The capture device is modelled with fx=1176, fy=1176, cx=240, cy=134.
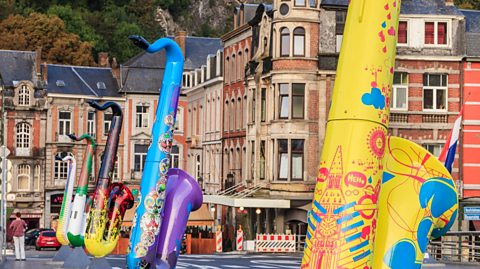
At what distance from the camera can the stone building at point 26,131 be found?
77.0 metres

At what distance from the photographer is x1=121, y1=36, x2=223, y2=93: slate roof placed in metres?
80.3

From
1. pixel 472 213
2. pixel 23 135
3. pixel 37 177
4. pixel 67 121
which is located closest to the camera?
pixel 472 213

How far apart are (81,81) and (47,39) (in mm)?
12148

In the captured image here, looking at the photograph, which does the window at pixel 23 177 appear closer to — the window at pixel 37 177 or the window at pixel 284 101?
the window at pixel 37 177

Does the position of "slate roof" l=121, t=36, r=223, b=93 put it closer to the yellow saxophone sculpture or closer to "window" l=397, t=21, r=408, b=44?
"window" l=397, t=21, r=408, b=44

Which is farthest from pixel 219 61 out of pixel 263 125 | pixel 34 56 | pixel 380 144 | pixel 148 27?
pixel 380 144

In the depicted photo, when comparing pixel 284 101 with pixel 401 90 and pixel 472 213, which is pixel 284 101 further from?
pixel 472 213

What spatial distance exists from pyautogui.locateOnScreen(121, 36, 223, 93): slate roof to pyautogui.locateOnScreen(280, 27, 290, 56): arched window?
2628cm

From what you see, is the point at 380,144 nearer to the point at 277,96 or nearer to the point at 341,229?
the point at 341,229

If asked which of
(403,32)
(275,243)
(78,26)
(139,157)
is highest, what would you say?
(78,26)

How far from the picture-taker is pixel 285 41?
53750mm

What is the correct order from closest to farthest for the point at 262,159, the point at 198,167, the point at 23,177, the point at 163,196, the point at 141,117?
the point at 163,196, the point at 262,159, the point at 198,167, the point at 23,177, the point at 141,117

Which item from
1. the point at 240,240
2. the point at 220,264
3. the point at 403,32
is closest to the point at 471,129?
the point at 403,32

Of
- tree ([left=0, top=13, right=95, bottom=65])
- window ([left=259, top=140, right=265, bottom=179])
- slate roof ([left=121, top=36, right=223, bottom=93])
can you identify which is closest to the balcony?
window ([left=259, top=140, right=265, bottom=179])
